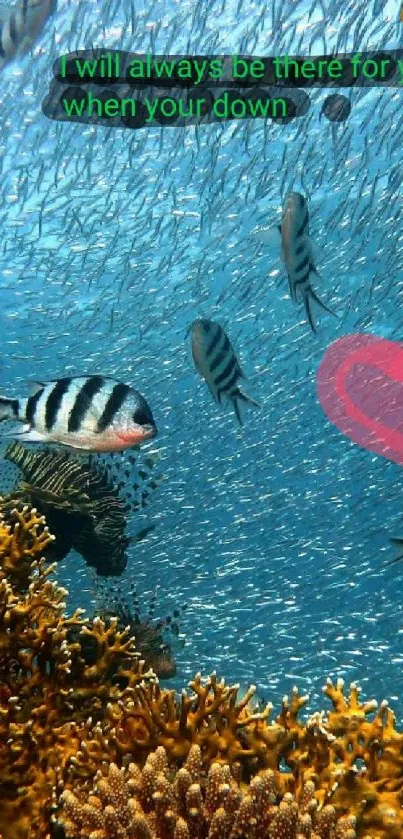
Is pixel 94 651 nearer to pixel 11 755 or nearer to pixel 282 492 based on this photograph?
pixel 11 755

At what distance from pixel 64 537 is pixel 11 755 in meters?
3.26

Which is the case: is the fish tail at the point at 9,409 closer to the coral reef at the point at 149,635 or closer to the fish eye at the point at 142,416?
the fish eye at the point at 142,416

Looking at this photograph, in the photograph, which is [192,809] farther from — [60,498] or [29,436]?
[60,498]

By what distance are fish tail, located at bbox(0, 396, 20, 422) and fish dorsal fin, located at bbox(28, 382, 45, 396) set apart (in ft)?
0.28

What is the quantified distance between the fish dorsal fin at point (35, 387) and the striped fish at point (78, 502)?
228cm

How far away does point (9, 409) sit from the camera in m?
3.56

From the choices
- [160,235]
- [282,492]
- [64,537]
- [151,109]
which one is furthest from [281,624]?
[64,537]

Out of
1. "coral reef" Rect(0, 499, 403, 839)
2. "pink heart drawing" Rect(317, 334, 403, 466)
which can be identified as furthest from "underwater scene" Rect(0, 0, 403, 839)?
"pink heart drawing" Rect(317, 334, 403, 466)

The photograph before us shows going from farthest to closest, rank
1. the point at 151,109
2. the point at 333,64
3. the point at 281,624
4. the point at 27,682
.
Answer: the point at 281,624
the point at 151,109
the point at 333,64
the point at 27,682

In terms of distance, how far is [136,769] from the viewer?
231 cm

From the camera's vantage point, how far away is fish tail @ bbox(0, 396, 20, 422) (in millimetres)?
3535

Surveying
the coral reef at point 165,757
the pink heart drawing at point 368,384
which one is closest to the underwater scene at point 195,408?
the coral reef at point 165,757

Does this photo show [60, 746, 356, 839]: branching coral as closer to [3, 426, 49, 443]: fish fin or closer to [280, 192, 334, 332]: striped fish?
[3, 426, 49, 443]: fish fin

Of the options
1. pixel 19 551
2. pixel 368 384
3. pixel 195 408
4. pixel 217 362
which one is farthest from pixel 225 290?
pixel 19 551
